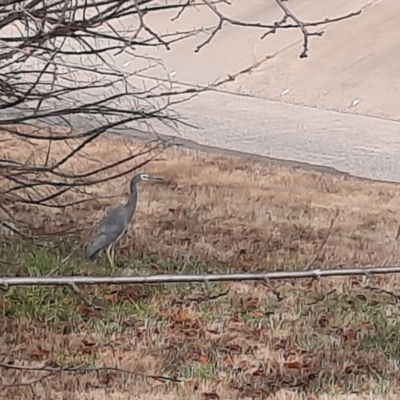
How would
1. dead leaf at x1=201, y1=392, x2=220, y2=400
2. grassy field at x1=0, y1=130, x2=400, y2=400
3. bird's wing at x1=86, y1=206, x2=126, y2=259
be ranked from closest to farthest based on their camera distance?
1. dead leaf at x1=201, y1=392, x2=220, y2=400
2. grassy field at x1=0, y1=130, x2=400, y2=400
3. bird's wing at x1=86, y1=206, x2=126, y2=259

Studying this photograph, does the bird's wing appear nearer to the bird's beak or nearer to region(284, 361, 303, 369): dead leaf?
the bird's beak

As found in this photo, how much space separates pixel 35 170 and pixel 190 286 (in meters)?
1.38

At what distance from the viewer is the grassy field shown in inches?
180

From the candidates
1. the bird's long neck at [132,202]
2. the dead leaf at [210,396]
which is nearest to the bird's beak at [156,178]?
the bird's long neck at [132,202]

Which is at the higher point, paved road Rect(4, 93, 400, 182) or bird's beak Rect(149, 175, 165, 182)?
paved road Rect(4, 93, 400, 182)

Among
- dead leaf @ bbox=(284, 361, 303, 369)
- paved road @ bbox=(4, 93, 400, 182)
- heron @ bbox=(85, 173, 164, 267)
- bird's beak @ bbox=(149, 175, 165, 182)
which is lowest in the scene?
dead leaf @ bbox=(284, 361, 303, 369)

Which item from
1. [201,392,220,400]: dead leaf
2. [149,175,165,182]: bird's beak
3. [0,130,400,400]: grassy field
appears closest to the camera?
[201,392,220,400]: dead leaf

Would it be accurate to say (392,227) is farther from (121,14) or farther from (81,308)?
(121,14)

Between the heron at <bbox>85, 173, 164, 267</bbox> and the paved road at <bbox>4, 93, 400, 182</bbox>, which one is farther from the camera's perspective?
the paved road at <bbox>4, 93, 400, 182</bbox>

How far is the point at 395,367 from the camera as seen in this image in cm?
487

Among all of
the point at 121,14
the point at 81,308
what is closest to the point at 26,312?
the point at 81,308

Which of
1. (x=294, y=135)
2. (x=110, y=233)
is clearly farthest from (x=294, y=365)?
(x=294, y=135)

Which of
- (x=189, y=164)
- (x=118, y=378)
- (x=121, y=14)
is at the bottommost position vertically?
(x=118, y=378)

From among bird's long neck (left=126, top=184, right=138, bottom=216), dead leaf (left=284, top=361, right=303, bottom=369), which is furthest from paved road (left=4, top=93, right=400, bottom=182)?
dead leaf (left=284, top=361, right=303, bottom=369)
